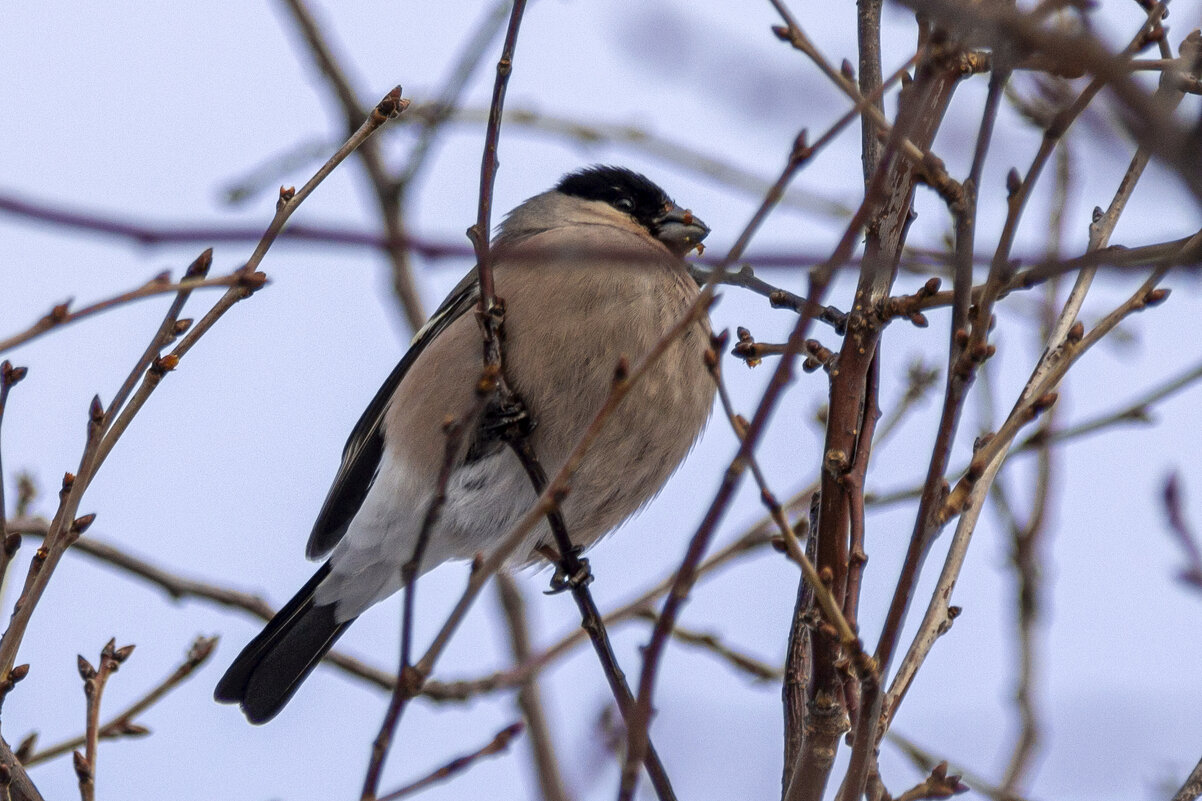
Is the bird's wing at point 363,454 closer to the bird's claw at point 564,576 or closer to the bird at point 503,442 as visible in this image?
the bird at point 503,442

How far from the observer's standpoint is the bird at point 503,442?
3.78 meters

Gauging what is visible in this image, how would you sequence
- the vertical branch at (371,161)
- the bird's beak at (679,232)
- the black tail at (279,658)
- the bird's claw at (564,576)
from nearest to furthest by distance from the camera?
the bird's claw at (564,576) → the black tail at (279,658) → the bird's beak at (679,232) → the vertical branch at (371,161)

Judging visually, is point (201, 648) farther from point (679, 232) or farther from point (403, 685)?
point (679, 232)

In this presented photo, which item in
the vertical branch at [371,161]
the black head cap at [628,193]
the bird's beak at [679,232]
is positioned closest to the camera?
the bird's beak at [679,232]

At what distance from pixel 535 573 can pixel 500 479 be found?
62 cm

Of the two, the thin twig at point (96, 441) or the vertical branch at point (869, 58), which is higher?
the vertical branch at point (869, 58)

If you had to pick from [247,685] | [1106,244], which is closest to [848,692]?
[1106,244]

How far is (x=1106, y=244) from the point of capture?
2.55 meters

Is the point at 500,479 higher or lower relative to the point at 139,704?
higher

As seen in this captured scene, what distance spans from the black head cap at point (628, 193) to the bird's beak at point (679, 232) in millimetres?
44

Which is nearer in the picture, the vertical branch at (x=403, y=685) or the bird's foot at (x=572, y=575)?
the vertical branch at (x=403, y=685)

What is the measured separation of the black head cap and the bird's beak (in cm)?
4

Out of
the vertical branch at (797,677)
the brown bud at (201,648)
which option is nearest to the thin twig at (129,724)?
the brown bud at (201,648)

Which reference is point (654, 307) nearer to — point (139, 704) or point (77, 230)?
point (139, 704)
